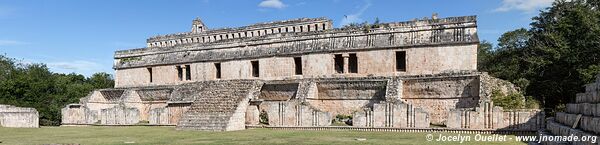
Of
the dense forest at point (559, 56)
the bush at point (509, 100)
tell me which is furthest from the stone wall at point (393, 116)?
the dense forest at point (559, 56)

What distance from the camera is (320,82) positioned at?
2255 cm

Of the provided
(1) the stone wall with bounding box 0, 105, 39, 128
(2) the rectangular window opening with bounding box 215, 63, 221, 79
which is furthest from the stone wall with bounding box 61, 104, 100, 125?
(2) the rectangular window opening with bounding box 215, 63, 221, 79

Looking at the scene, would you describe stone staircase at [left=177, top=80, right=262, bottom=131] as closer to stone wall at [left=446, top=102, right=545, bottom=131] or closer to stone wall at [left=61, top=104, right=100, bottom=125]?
stone wall at [left=61, top=104, right=100, bottom=125]

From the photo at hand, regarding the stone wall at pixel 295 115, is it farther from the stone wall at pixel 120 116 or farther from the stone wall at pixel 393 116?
the stone wall at pixel 120 116

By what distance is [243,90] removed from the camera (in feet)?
73.7

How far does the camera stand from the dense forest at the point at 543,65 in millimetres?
22984

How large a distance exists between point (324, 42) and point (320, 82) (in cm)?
214

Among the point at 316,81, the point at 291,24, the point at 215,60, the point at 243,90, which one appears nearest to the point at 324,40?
the point at 316,81

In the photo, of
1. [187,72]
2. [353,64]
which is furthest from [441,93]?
[187,72]

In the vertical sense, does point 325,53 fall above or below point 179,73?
above

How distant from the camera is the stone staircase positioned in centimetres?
1972

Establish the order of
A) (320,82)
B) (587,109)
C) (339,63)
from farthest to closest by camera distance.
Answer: (339,63) → (320,82) → (587,109)

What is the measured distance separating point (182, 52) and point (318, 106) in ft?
31.1

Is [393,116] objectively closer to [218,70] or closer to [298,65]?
[298,65]
